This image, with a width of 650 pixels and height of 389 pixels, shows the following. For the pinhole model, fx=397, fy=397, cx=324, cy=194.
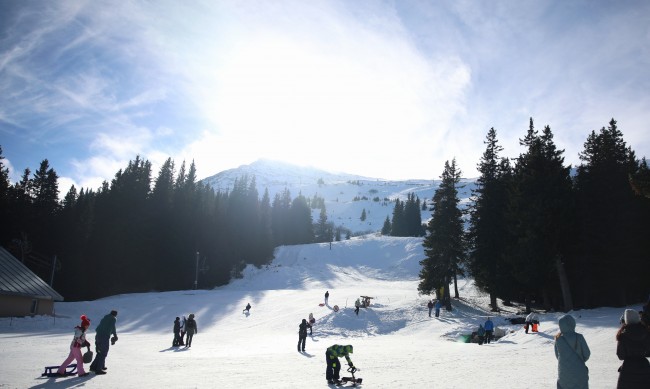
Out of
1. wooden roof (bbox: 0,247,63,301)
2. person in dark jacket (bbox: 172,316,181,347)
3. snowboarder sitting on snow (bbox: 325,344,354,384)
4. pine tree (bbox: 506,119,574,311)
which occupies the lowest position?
person in dark jacket (bbox: 172,316,181,347)

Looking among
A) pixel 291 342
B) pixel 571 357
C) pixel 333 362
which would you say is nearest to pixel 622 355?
pixel 571 357

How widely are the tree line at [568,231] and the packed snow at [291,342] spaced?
396cm

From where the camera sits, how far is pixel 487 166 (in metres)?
40.5

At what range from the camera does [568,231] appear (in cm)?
2989

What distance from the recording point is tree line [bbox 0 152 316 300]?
58312 millimetres

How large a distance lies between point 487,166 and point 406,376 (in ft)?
107

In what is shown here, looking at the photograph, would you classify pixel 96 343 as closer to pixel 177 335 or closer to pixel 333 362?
pixel 333 362

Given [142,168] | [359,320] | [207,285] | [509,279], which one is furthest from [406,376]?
[142,168]

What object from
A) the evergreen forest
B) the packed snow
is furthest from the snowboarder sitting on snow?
the evergreen forest

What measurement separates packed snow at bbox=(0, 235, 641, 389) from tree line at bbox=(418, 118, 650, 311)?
13.0 feet

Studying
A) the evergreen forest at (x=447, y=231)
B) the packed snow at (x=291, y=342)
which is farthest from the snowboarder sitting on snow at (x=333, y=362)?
the evergreen forest at (x=447, y=231)

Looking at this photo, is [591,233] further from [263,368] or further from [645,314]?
[263,368]

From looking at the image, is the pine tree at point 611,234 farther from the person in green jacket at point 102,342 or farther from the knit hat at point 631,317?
the person in green jacket at point 102,342

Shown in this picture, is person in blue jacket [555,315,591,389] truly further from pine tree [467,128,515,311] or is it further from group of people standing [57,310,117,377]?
pine tree [467,128,515,311]
